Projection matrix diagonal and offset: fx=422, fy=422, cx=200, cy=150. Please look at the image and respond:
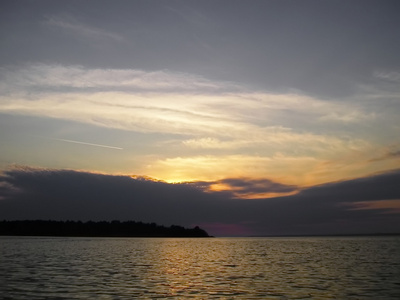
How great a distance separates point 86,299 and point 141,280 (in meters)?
11.5

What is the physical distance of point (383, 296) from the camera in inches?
1253

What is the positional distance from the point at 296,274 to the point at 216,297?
59.1 feet

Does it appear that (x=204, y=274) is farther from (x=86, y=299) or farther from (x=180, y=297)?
(x=86, y=299)

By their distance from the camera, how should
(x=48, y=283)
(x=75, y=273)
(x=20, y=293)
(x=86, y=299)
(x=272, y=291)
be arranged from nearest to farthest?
(x=86, y=299) < (x=20, y=293) < (x=272, y=291) < (x=48, y=283) < (x=75, y=273)

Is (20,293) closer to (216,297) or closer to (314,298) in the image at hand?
(216,297)

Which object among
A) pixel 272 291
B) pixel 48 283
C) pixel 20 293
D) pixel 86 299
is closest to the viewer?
pixel 86 299

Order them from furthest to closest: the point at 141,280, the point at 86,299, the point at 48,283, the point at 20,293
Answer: the point at 141,280, the point at 48,283, the point at 20,293, the point at 86,299

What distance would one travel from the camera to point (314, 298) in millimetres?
30906

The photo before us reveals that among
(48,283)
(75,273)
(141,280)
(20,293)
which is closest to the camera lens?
(20,293)

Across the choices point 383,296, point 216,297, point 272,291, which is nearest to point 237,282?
point 272,291

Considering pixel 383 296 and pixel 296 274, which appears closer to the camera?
pixel 383 296

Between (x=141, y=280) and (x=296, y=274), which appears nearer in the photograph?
(x=141, y=280)

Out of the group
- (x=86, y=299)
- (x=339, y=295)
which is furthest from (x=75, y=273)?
(x=339, y=295)

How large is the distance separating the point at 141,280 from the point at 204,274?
8.55m
